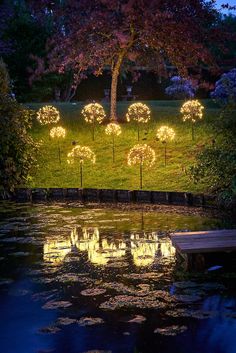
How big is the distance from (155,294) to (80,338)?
7.04 ft

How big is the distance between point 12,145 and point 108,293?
14.4 metres

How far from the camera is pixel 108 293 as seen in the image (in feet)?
32.2

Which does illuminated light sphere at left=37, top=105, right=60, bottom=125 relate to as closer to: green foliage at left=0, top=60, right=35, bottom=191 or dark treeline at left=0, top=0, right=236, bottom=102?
green foliage at left=0, top=60, right=35, bottom=191

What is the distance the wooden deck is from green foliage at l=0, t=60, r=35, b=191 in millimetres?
11111

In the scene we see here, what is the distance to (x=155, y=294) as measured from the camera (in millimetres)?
9719

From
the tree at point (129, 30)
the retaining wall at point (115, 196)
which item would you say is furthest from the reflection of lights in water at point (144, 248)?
the tree at point (129, 30)

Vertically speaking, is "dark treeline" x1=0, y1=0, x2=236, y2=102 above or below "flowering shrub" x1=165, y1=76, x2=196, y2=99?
above

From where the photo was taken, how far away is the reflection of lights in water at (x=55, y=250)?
1230 centimetres

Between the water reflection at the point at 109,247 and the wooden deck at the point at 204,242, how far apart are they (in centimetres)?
67

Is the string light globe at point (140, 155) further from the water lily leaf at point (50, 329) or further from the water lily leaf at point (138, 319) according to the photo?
the water lily leaf at point (50, 329)

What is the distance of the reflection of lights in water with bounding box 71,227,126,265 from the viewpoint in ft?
40.5

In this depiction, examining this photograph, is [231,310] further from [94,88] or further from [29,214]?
[94,88]

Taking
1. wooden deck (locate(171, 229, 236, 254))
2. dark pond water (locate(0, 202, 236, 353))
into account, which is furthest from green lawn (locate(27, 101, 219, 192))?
wooden deck (locate(171, 229, 236, 254))

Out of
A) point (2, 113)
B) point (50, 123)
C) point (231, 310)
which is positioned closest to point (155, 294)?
point (231, 310)
